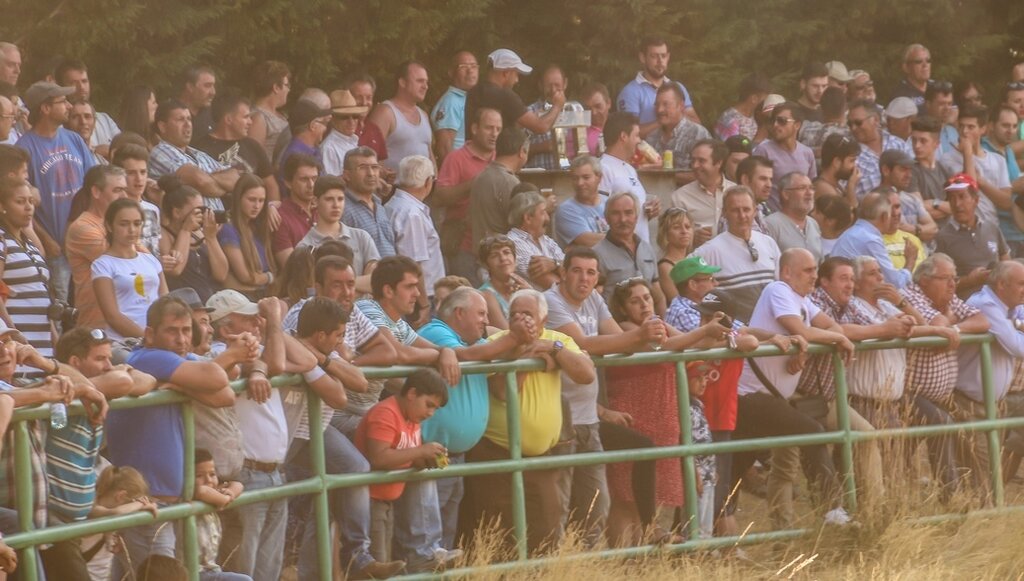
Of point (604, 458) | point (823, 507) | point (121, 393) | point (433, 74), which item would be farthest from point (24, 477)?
point (433, 74)

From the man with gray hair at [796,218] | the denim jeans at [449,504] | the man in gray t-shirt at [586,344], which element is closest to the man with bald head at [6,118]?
the man in gray t-shirt at [586,344]

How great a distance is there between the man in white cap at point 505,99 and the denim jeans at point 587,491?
428 cm

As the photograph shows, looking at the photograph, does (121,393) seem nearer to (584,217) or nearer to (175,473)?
(175,473)

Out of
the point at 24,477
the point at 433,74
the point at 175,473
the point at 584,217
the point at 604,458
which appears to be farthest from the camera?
the point at 433,74

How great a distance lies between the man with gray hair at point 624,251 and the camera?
13.6m

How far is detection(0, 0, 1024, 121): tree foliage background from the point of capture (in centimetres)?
1477

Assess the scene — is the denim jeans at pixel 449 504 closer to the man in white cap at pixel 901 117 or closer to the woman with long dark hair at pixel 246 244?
the woman with long dark hair at pixel 246 244

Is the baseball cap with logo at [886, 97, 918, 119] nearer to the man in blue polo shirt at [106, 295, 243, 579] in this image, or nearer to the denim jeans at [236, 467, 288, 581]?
the denim jeans at [236, 467, 288, 581]

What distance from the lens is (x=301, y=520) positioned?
33.7 ft

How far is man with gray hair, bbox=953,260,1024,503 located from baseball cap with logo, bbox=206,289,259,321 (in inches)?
189

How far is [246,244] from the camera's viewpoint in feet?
41.0

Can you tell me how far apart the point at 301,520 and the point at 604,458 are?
157 cm

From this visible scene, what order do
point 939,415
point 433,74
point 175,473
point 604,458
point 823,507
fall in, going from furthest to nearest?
point 433,74, point 939,415, point 823,507, point 604,458, point 175,473

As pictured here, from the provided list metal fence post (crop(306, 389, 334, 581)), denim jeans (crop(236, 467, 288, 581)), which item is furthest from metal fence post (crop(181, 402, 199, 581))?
metal fence post (crop(306, 389, 334, 581))
